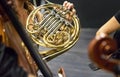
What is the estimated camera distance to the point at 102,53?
57cm

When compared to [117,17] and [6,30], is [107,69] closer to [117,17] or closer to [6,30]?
[6,30]

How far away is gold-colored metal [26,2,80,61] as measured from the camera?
180 cm

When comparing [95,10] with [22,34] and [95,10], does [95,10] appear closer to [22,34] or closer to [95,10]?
[95,10]

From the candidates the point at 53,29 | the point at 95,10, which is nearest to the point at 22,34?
the point at 53,29

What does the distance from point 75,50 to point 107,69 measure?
3.85 m

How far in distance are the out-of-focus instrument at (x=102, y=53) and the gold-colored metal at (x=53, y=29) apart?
1.19 meters

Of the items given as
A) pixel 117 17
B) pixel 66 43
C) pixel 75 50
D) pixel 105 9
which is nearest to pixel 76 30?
pixel 66 43

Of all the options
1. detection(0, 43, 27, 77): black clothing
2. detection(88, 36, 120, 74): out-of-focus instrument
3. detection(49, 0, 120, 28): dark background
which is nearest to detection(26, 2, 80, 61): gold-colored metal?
detection(0, 43, 27, 77): black clothing

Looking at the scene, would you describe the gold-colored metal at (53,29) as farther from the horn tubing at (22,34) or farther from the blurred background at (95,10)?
the blurred background at (95,10)

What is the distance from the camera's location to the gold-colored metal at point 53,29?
180 centimetres

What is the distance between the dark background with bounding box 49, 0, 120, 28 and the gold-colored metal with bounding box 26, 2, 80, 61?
12.4ft

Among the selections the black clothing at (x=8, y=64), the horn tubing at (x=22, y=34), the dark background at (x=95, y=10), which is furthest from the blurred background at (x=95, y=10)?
the black clothing at (x=8, y=64)

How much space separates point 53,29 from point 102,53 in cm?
133

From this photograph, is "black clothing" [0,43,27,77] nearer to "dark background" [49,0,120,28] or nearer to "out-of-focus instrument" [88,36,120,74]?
"out-of-focus instrument" [88,36,120,74]
